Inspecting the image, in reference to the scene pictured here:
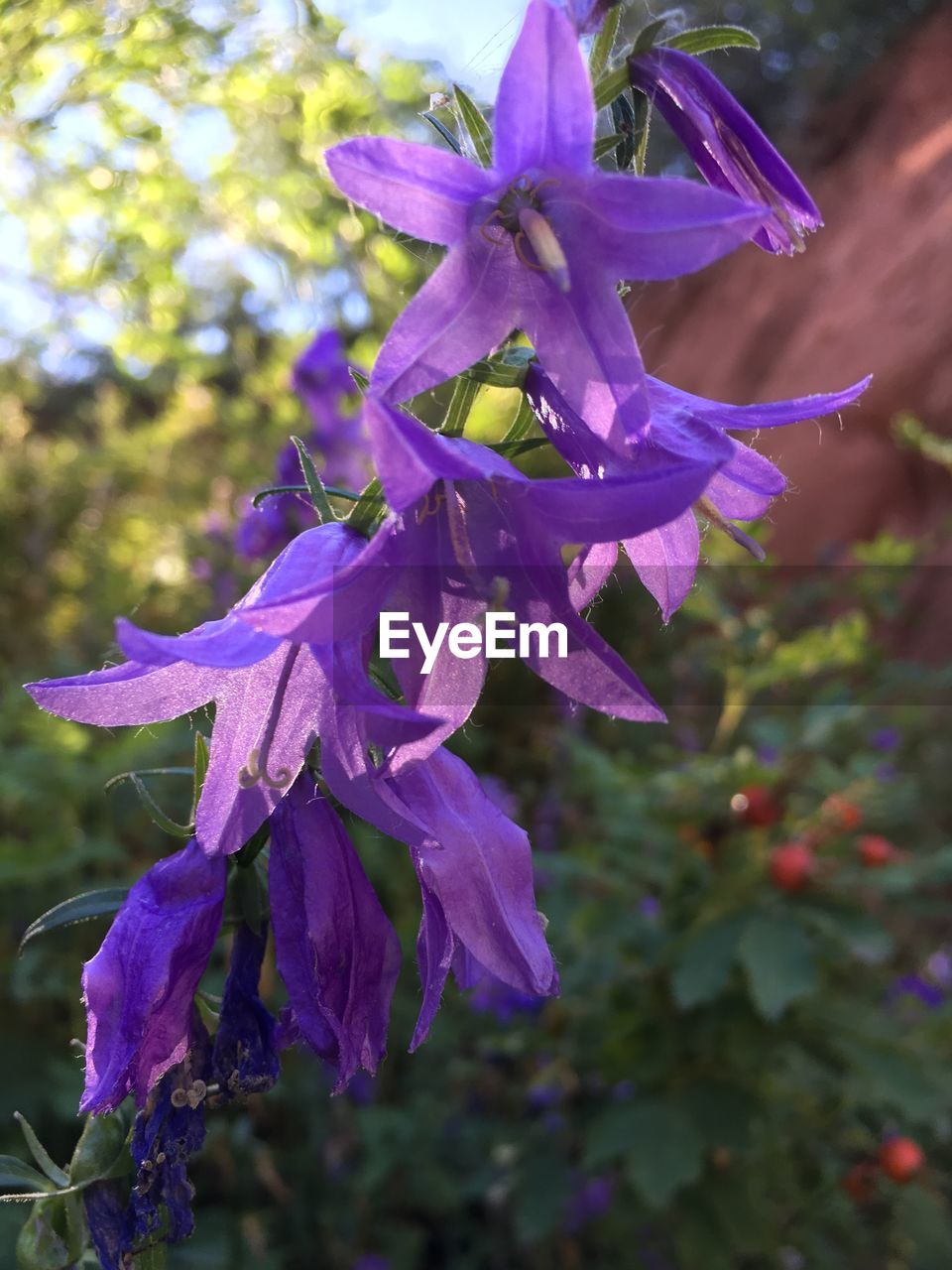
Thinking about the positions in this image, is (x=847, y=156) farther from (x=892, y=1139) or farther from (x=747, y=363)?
(x=892, y=1139)

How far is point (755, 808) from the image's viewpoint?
7.91ft

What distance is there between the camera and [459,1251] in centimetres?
274

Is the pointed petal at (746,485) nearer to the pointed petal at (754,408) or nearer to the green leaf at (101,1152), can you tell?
the pointed petal at (754,408)

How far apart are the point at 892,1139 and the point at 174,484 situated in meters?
5.42

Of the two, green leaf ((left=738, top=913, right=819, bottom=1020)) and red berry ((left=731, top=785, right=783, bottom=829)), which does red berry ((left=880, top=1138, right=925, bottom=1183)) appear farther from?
red berry ((left=731, top=785, right=783, bottom=829))

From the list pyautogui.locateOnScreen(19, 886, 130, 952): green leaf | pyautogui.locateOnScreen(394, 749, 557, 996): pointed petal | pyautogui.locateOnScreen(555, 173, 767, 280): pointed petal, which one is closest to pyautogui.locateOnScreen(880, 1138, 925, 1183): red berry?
pyautogui.locateOnScreen(394, 749, 557, 996): pointed petal

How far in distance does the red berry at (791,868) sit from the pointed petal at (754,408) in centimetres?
167

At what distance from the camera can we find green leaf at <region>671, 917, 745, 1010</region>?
6.74 feet

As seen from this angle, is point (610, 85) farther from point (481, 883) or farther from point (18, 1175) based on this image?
point (18, 1175)

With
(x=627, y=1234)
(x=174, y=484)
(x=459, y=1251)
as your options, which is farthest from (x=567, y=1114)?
(x=174, y=484)

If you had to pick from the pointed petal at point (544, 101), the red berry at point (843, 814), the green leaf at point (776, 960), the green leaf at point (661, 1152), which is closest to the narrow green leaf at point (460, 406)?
the pointed petal at point (544, 101)

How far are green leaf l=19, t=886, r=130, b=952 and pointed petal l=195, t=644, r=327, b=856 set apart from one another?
138mm

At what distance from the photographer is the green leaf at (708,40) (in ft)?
2.66

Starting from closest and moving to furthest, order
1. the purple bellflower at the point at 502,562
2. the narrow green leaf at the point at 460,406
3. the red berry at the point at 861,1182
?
the purple bellflower at the point at 502,562 → the narrow green leaf at the point at 460,406 → the red berry at the point at 861,1182
